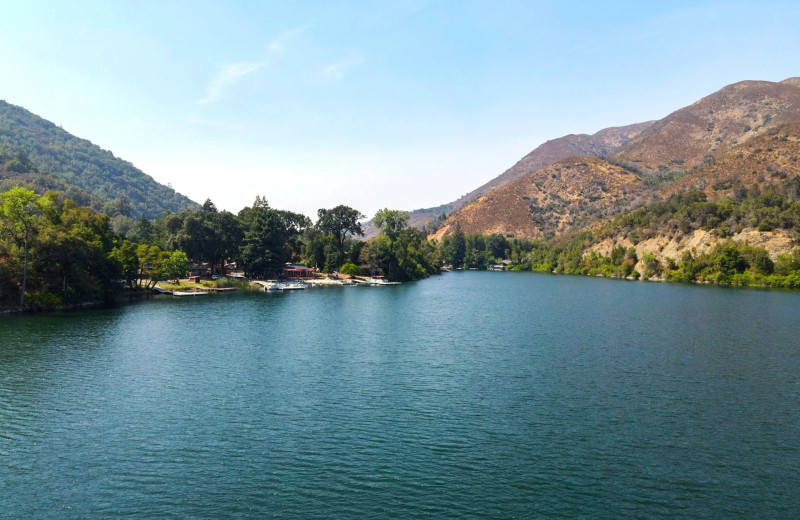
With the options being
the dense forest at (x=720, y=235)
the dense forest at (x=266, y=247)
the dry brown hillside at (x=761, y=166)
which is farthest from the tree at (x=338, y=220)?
the dry brown hillside at (x=761, y=166)

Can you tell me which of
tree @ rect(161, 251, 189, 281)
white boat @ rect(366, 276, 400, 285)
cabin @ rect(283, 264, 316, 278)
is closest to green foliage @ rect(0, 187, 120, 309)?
tree @ rect(161, 251, 189, 281)

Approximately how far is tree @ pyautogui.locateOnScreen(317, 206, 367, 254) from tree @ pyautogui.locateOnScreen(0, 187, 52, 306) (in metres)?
100

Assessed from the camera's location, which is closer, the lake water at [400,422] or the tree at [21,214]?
the lake water at [400,422]

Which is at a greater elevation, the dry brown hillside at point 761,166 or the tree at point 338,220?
the dry brown hillside at point 761,166

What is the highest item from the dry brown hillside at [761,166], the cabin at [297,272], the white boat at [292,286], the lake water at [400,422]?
the dry brown hillside at [761,166]

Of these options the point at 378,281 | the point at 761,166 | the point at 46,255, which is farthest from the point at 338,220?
the point at 761,166

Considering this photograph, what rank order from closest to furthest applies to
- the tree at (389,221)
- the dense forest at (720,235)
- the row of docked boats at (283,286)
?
1. the row of docked boats at (283,286)
2. the dense forest at (720,235)
3. the tree at (389,221)

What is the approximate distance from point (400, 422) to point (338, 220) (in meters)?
145

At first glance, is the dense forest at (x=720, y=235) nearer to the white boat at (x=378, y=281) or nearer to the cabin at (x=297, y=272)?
the white boat at (x=378, y=281)

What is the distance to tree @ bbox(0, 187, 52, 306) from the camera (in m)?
70.2

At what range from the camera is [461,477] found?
24625mm

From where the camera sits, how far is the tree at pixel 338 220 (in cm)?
17225

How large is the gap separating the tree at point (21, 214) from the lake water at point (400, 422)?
13669mm

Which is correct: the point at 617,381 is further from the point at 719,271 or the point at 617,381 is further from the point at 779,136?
the point at 779,136
